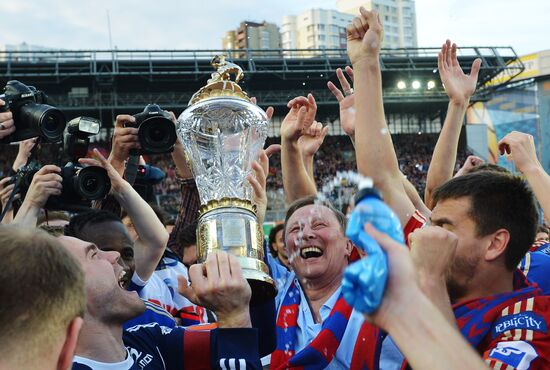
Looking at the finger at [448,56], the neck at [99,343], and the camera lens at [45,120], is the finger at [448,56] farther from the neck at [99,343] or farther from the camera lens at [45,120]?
the neck at [99,343]

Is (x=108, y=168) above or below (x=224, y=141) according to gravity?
above

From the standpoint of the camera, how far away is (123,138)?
3510 millimetres

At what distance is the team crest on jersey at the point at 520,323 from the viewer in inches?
72.9

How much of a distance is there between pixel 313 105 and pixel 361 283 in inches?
96.8

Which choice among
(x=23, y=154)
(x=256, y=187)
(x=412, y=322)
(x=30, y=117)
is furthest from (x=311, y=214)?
(x=23, y=154)

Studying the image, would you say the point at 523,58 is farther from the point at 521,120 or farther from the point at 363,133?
the point at 363,133

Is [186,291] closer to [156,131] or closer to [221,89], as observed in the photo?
[221,89]

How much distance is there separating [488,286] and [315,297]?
1.02m

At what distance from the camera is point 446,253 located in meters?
1.52

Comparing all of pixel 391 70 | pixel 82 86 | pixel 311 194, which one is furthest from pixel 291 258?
pixel 82 86

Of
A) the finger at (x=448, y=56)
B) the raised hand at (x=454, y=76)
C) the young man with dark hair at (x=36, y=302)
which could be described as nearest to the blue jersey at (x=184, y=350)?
the young man with dark hair at (x=36, y=302)

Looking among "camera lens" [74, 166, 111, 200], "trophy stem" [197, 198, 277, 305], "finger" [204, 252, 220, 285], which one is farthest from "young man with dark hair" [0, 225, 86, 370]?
"camera lens" [74, 166, 111, 200]

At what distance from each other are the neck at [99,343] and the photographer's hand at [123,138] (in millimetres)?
1372

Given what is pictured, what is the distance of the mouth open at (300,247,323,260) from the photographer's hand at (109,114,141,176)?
3.70 feet
